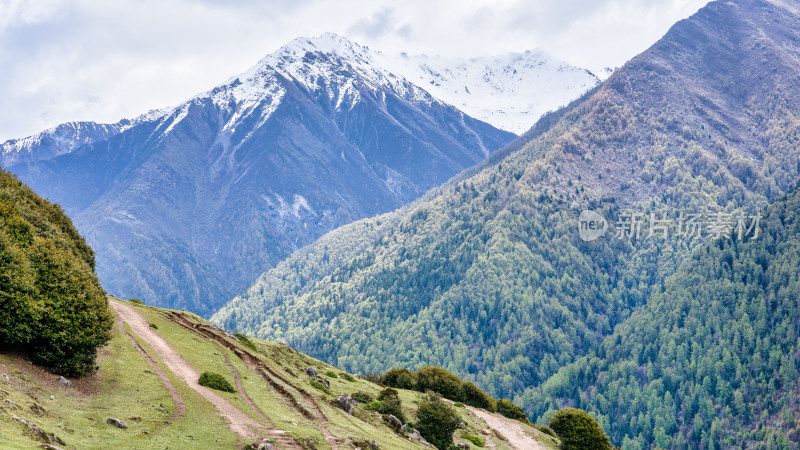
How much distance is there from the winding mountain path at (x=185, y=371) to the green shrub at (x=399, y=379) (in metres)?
49.1

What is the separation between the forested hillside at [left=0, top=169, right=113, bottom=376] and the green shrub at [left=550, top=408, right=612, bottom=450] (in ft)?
217

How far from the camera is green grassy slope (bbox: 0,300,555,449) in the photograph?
3506cm

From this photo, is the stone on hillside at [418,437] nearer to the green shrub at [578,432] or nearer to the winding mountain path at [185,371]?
the winding mountain path at [185,371]

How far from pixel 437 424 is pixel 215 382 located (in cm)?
2718

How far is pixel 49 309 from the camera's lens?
4328cm

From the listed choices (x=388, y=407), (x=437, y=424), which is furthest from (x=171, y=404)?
(x=437, y=424)

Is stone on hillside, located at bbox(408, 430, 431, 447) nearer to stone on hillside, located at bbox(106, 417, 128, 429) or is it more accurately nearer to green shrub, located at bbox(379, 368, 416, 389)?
stone on hillside, located at bbox(106, 417, 128, 429)

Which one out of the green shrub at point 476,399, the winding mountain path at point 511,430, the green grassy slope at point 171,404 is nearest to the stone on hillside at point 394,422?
the green grassy slope at point 171,404

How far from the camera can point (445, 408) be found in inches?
2726

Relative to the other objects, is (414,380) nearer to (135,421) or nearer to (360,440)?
(360,440)

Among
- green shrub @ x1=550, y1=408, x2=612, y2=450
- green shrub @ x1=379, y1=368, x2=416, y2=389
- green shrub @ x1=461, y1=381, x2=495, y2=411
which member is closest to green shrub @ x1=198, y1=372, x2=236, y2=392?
green shrub @ x1=550, y1=408, x2=612, y2=450

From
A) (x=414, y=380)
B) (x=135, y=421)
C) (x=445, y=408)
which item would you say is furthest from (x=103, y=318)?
(x=414, y=380)

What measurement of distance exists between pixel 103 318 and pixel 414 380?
6645cm

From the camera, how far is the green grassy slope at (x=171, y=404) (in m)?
35.1
